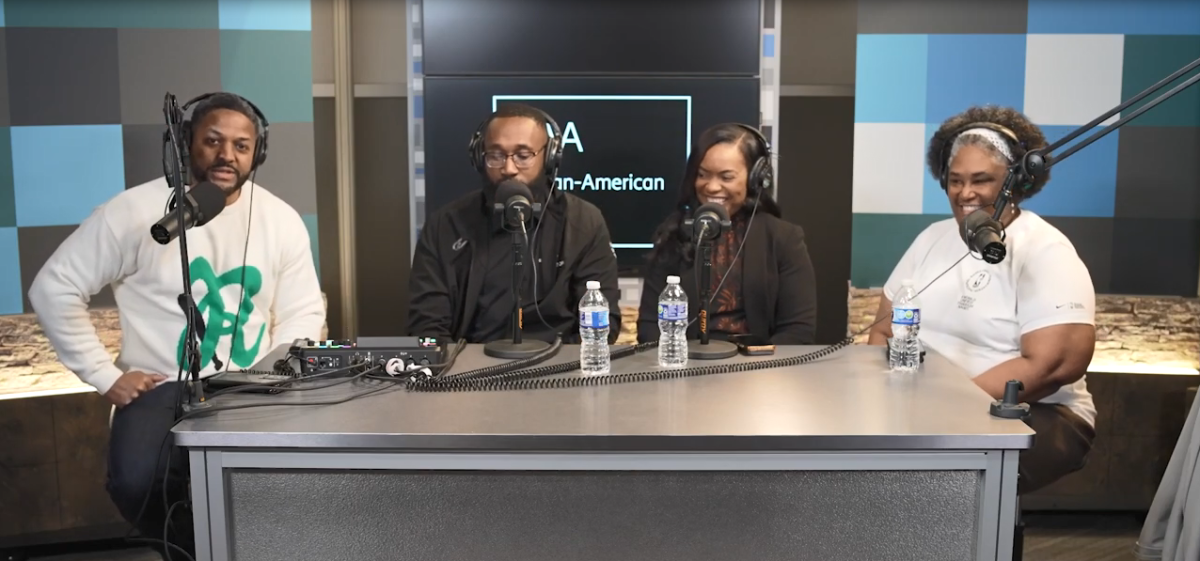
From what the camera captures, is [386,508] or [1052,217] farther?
[1052,217]

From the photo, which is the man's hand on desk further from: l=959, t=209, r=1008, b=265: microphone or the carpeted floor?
l=959, t=209, r=1008, b=265: microphone

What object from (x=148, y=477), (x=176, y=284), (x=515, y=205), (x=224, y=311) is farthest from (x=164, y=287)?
(x=515, y=205)

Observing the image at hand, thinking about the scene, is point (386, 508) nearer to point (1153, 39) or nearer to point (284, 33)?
point (284, 33)

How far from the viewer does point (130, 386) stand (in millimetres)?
3041

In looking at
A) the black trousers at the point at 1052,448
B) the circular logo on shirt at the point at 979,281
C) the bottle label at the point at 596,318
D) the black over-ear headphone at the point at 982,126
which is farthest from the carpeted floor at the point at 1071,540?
the bottle label at the point at 596,318

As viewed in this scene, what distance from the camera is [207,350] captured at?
3.38m

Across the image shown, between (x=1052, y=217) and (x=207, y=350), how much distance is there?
2.97m

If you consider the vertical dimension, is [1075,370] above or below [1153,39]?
below

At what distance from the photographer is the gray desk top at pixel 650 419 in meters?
1.92

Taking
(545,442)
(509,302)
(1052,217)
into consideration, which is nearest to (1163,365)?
(1052,217)

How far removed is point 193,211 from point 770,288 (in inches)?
69.1

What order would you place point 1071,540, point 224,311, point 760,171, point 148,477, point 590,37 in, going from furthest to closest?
point 590,37
point 1071,540
point 224,311
point 760,171
point 148,477

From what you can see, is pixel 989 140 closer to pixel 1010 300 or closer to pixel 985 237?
pixel 1010 300

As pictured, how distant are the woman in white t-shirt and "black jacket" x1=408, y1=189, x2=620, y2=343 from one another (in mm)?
929
